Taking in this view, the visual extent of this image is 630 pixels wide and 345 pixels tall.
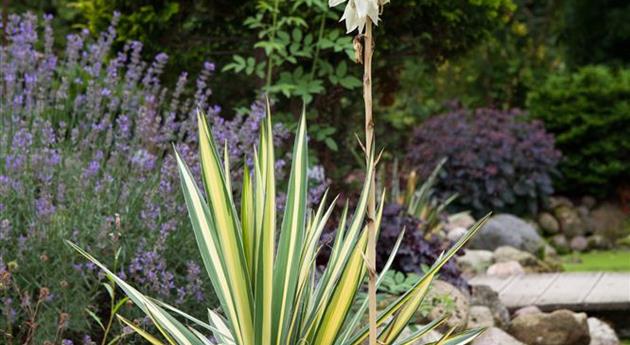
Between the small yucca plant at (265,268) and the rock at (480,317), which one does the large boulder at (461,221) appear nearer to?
the rock at (480,317)

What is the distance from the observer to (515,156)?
9102 millimetres

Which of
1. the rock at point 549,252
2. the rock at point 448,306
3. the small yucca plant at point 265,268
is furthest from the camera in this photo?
the rock at point 549,252

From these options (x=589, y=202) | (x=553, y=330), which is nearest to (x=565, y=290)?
(x=553, y=330)

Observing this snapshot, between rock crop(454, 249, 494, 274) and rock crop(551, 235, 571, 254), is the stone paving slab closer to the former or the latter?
rock crop(454, 249, 494, 274)

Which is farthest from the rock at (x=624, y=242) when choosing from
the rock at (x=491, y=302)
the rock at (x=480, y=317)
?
the rock at (x=480, y=317)

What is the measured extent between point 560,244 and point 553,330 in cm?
451

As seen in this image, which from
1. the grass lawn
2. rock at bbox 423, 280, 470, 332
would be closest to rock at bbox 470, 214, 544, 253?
the grass lawn

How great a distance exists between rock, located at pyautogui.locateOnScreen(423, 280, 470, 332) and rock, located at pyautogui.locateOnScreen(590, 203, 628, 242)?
5192 millimetres

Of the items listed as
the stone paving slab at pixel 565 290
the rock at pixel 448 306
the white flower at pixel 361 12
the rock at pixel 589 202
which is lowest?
the rock at pixel 589 202

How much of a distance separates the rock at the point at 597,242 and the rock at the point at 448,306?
4.86 m

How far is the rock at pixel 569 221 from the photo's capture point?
9.18 meters

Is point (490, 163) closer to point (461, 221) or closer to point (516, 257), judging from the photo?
point (461, 221)

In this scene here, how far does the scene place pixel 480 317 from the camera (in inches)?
179

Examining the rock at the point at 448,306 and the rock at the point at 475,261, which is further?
the rock at the point at 475,261
